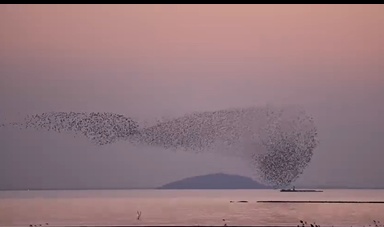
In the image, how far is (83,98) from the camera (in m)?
3.37

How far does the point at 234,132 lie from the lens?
11.0 ft

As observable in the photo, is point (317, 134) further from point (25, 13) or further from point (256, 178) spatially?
point (25, 13)

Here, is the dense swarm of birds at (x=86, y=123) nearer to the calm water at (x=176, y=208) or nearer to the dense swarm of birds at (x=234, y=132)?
the dense swarm of birds at (x=234, y=132)

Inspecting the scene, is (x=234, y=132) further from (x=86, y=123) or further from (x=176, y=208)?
(x=86, y=123)

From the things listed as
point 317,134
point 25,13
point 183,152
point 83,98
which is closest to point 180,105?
point 183,152

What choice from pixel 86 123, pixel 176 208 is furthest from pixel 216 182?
pixel 86 123

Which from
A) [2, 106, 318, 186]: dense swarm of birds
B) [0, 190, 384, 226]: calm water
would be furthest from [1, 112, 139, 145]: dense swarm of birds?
[0, 190, 384, 226]: calm water

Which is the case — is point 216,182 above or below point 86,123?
below

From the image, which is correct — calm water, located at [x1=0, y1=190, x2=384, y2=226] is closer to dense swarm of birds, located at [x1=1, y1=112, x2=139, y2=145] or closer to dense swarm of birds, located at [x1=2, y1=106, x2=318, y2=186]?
dense swarm of birds, located at [x1=2, y1=106, x2=318, y2=186]

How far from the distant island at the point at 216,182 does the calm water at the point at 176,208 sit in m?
0.03

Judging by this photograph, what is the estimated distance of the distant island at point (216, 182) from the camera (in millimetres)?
3334

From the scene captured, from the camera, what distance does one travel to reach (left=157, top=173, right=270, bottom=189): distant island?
333cm

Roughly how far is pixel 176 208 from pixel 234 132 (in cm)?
49

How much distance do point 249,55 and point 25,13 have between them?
3.90 feet
